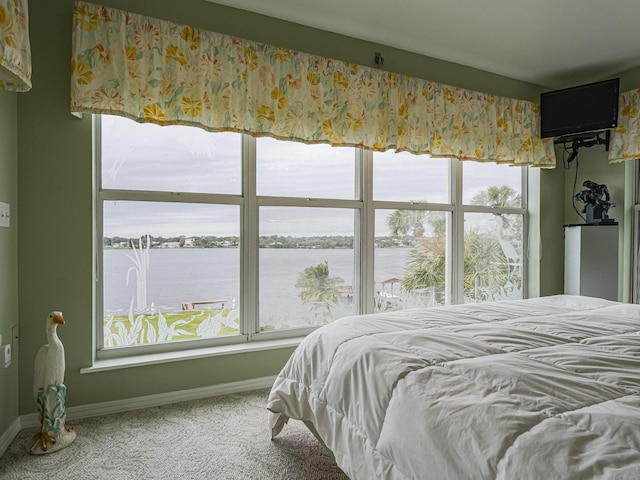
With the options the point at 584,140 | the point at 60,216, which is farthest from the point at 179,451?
the point at 584,140

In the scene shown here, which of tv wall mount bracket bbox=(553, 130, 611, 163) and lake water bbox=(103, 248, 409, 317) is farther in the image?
tv wall mount bracket bbox=(553, 130, 611, 163)

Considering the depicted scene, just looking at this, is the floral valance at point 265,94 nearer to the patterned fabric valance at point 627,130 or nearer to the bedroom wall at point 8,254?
the bedroom wall at point 8,254

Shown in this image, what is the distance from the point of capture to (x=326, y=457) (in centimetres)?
196

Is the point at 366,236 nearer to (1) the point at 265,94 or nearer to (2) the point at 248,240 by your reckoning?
(2) the point at 248,240

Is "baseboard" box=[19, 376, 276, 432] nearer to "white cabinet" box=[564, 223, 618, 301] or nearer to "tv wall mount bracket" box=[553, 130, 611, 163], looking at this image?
"white cabinet" box=[564, 223, 618, 301]

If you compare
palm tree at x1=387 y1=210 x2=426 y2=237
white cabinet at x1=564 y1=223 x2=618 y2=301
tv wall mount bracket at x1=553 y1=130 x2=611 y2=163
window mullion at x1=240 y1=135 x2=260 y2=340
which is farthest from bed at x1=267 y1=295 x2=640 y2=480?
tv wall mount bracket at x1=553 y1=130 x2=611 y2=163

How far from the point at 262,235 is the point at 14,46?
68.7 inches

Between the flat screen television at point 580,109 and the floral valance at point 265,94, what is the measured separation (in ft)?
1.02

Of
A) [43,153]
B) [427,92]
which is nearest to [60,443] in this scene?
[43,153]

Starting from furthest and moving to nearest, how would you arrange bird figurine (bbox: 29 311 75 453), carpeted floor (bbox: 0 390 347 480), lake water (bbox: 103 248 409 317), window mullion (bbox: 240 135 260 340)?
1. window mullion (bbox: 240 135 260 340)
2. lake water (bbox: 103 248 409 317)
3. bird figurine (bbox: 29 311 75 453)
4. carpeted floor (bbox: 0 390 347 480)

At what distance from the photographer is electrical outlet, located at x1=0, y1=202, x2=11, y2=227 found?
202 cm

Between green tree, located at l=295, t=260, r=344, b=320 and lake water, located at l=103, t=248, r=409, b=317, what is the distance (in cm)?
4

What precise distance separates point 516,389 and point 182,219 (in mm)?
2260

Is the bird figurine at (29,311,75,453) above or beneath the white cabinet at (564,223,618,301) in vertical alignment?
beneath
